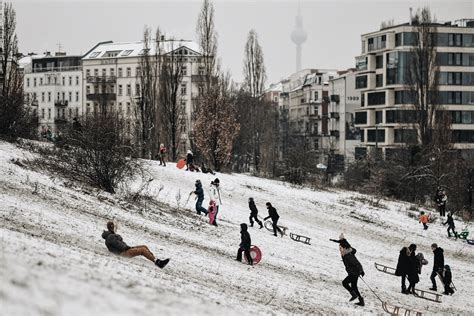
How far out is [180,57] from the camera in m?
64.1

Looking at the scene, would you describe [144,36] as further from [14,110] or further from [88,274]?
[88,274]

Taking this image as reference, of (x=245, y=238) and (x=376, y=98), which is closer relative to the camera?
(x=245, y=238)

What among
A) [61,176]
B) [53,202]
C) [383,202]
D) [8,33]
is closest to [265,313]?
[53,202]

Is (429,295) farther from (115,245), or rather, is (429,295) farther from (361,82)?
(361,82)

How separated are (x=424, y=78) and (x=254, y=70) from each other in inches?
700

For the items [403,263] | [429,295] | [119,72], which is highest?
[119,72]

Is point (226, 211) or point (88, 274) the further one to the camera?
point (226, 211)

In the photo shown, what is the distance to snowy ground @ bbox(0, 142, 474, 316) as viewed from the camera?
11280 millimetres

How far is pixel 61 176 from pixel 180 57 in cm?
3382

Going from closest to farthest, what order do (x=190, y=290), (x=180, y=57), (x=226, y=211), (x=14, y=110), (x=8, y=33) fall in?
(x=190, y=290)
(x=226, y=211)
(x=14, y=110)
(x=8, y=33)
(x=180, y=57)

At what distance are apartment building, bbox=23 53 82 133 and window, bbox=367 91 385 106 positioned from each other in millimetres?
49709

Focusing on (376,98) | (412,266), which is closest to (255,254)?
(412,266)

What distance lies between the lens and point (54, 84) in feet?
393

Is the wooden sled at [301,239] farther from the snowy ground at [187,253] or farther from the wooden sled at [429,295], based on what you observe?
the wooden sled at [429,295]
